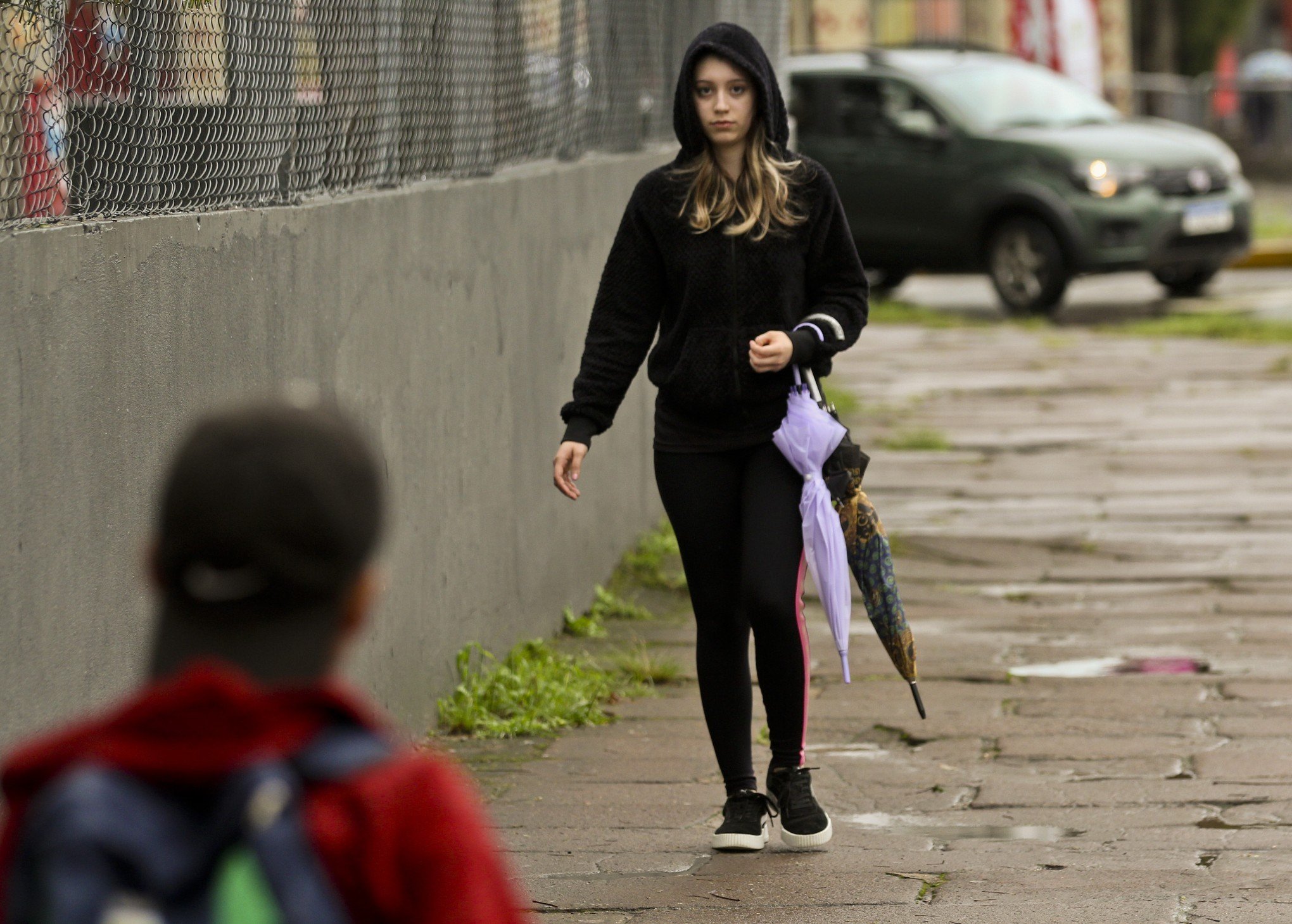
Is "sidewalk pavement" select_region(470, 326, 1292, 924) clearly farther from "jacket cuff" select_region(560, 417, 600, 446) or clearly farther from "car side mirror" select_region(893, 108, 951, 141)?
"car side mirror" select_region(893, 108, 951, 141)

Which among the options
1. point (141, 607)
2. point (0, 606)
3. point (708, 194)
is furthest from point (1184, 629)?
point (0, 606)

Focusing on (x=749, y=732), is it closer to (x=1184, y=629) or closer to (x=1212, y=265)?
(x=1184, y=629)

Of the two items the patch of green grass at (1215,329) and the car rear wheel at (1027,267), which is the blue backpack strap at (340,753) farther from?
the car rear wheel at (1027,267)

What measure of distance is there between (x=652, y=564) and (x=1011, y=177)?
28.9 feet

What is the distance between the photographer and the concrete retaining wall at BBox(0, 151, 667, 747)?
341 centimetres

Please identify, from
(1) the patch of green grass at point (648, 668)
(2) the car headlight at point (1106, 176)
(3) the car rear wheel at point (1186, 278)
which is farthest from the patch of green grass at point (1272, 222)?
(1) the patch of green grass at point (648, 668)

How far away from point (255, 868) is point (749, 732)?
3.08m

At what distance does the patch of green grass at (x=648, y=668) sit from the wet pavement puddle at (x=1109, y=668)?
38.9 inches

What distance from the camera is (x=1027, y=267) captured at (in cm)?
1593

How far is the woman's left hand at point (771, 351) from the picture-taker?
429 cm

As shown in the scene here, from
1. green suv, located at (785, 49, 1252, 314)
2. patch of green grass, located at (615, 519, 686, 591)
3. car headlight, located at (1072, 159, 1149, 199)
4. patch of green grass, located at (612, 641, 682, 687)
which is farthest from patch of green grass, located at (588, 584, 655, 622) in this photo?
car headlight, located at (1072, 159, 1149, 199)

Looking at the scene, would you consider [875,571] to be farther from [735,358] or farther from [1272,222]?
[1272,222]

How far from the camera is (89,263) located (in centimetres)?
357

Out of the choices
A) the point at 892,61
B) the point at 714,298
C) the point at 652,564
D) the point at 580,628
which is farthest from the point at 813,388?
the point at 892,61
